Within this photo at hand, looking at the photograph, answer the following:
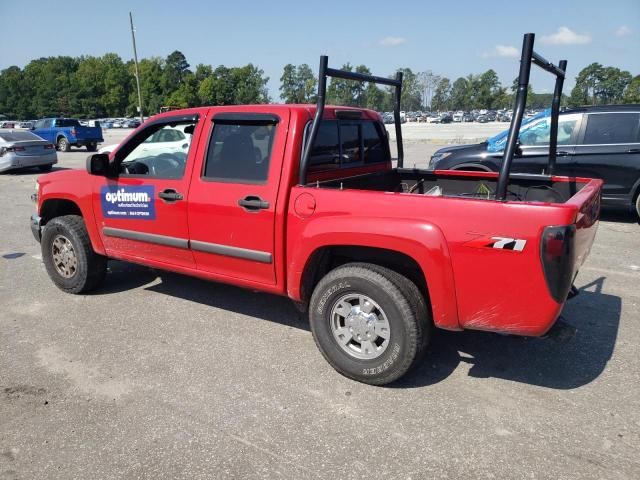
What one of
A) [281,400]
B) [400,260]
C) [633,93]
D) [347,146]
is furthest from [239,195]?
[633,93]

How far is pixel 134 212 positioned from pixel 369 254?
2.19 meters

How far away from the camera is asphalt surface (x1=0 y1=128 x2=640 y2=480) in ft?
8.39

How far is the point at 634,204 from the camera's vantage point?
24.7 feet

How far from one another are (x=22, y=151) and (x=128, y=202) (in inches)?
530

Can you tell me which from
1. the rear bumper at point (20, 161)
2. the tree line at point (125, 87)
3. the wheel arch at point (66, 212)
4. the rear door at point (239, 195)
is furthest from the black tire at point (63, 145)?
the tree line at point (125, 87)

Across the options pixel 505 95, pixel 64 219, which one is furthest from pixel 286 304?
pixel 505 95

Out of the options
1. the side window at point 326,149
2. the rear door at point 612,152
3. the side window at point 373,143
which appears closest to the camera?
the side window at point 326,149

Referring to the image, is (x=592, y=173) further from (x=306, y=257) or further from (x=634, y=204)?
(x=306, y=257)

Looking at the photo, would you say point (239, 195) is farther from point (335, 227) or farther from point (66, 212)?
point (66, 212)

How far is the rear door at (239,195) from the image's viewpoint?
352 cm

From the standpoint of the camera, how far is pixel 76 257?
4828mm

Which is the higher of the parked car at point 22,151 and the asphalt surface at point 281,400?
the parked car at point 22,151

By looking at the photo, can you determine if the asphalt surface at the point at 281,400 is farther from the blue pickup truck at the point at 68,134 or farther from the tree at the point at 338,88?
the blue pickup truck at the point at 68,134

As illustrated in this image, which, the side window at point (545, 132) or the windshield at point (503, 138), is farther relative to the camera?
the windshield at point (503, 138)
